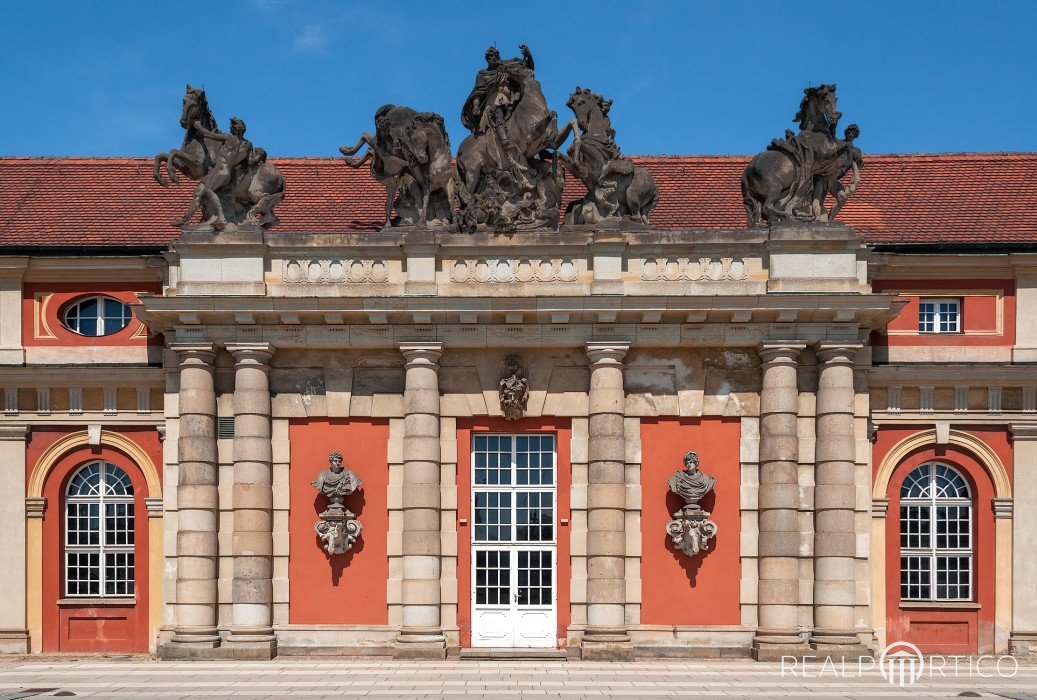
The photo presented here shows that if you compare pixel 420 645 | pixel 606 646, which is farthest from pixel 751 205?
pixel 420 645

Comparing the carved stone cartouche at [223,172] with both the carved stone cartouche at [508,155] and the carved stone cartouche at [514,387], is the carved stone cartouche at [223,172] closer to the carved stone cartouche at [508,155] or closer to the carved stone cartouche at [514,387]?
the carved stone cartouche at [508,155]

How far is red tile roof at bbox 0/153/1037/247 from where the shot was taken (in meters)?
27.6

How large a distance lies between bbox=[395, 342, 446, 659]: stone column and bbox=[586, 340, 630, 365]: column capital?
112 inches

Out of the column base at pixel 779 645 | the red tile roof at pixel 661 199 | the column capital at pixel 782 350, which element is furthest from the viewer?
the red tile roof at pixel 661 199

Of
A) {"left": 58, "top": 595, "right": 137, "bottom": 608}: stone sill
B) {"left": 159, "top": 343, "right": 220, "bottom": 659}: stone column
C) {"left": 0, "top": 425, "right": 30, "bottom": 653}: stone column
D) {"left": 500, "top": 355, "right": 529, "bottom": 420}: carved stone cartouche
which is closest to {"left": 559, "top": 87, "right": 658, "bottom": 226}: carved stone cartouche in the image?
{"left": 500, "top": 355, "right": 529, "bottom": 420}: carved stone cartouche

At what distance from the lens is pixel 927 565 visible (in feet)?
84.6

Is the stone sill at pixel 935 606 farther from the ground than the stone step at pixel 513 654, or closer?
farther from the ground

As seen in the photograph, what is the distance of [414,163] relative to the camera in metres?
25.0

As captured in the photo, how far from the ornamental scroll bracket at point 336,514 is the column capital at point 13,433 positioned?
20.2ft

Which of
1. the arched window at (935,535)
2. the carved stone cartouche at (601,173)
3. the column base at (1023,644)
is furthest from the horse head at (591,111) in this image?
the column base at (1023,644)

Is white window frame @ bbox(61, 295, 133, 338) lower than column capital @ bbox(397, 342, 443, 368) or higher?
higher

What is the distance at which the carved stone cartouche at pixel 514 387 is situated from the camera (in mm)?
24703

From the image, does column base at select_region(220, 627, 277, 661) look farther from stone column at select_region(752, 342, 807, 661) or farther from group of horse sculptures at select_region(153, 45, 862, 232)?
stone column at select_region(752, 342, 807, 661)

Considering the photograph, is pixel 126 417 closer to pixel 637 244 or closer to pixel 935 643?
pixel 637 244
